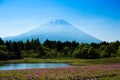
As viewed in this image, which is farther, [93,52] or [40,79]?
[93,52]

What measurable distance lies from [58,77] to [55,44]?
105 metres

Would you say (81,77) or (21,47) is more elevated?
(21,47)

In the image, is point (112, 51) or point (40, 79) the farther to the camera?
point (112, 51)

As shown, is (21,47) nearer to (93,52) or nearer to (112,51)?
(93,52)

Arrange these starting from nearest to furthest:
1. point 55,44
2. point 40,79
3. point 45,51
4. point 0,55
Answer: point 40,79
point 0,55
point 45,51
point 55,44

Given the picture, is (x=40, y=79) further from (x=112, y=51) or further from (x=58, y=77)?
(x=112, y=51)

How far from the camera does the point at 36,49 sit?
374ft

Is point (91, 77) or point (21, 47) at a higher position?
point (21, 47)

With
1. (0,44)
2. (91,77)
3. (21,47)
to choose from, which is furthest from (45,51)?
(91,77)

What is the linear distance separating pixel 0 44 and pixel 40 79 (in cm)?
8638

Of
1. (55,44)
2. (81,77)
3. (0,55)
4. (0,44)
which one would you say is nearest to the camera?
(81,77)

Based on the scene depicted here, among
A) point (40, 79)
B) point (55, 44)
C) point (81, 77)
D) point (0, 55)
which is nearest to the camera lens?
point (40, 79)

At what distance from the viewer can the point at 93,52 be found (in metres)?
105

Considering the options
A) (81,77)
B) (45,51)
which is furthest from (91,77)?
(45,51)
